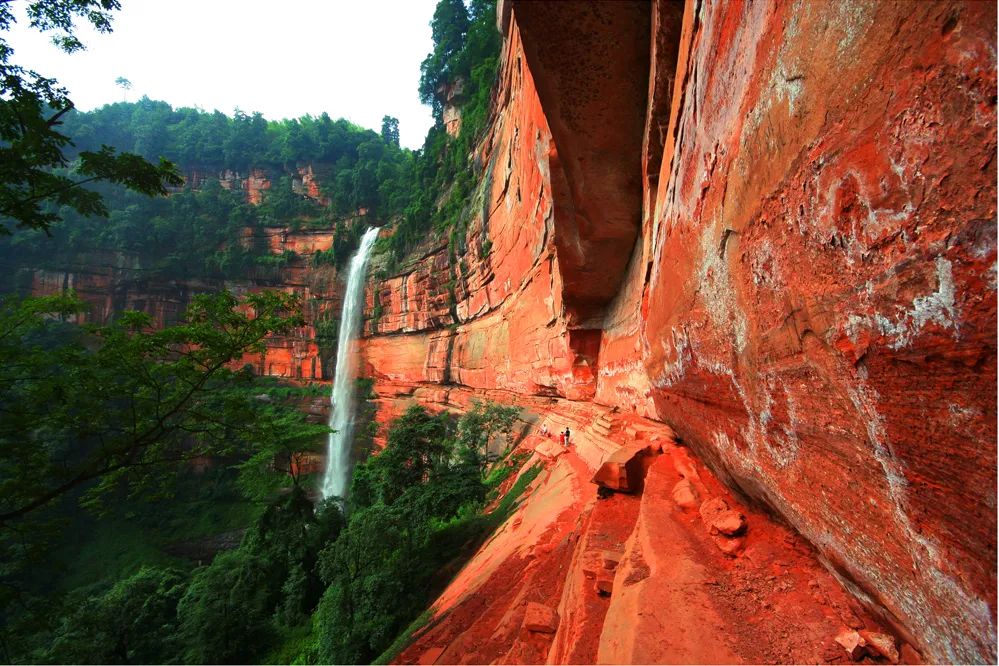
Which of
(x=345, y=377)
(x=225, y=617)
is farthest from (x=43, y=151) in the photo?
(x=345, y=377)

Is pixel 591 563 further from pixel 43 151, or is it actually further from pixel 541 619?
pixel 43 151

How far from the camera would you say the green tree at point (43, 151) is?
408 centimetres

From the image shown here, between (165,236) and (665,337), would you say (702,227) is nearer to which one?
(665,337)

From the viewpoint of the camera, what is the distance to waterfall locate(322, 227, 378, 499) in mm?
23031

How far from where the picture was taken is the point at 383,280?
79.8ft

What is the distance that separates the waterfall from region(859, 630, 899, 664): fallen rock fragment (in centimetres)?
2370

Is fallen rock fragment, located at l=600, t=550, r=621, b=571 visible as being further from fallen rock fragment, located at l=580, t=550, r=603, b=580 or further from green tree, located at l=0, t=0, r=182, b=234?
green tree, located at l=0, t=0, r=182, b=234

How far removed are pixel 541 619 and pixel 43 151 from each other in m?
6.75

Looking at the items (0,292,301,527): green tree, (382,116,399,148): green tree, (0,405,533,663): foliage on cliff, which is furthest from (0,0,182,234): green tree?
(382,116,399,148): green tree

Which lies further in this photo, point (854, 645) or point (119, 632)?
point (119, 632)

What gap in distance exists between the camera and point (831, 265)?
1.34m

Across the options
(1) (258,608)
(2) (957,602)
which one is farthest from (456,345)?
(2) (957,602)

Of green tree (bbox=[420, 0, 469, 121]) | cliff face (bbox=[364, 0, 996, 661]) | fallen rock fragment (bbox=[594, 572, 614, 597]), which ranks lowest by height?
fallen rock fragment (bbox=[594, 572, 614, 597])

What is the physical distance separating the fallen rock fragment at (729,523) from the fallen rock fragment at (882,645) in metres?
1.00
